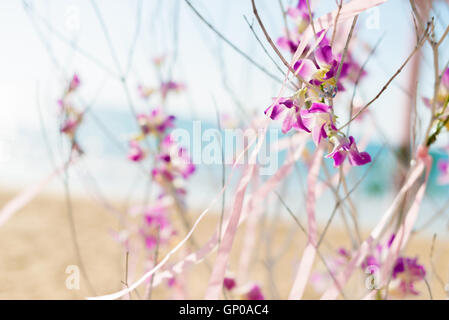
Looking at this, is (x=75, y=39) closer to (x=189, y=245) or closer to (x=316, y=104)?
(x=189, y=245)

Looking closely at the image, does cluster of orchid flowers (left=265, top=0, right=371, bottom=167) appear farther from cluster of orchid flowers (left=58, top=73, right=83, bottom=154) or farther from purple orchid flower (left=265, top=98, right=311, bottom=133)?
cluster of orchid flowers (left=58, top=73, right=83, bottom=154)

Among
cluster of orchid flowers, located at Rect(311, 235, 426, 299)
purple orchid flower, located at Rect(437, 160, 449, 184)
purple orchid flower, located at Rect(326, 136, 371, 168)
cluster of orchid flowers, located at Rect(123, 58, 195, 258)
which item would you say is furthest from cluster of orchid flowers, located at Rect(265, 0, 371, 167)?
purple orchid flower, located at Rect(437, 160, 449, 184)

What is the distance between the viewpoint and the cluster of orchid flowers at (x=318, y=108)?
15.1 inches

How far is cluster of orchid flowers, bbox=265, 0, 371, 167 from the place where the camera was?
0.38m

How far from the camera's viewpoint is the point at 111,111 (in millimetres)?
15914

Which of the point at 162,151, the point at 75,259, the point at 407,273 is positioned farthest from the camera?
the point at 75,259

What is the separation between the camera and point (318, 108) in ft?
1.23

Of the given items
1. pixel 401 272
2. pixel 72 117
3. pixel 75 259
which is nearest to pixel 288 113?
pixel 401 272

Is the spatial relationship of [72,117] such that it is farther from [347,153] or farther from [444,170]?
[444,170]

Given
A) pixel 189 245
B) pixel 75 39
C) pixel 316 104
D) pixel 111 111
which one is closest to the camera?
pixel 316 104

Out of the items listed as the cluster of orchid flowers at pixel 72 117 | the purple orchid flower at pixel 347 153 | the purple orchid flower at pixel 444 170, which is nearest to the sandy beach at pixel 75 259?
the purple orchid flower at pixel 444 170

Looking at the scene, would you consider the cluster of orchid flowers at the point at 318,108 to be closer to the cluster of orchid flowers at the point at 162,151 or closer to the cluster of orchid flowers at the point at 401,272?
the cluster of orchid flowers at the point at 401,272

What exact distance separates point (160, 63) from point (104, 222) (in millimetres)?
2254
